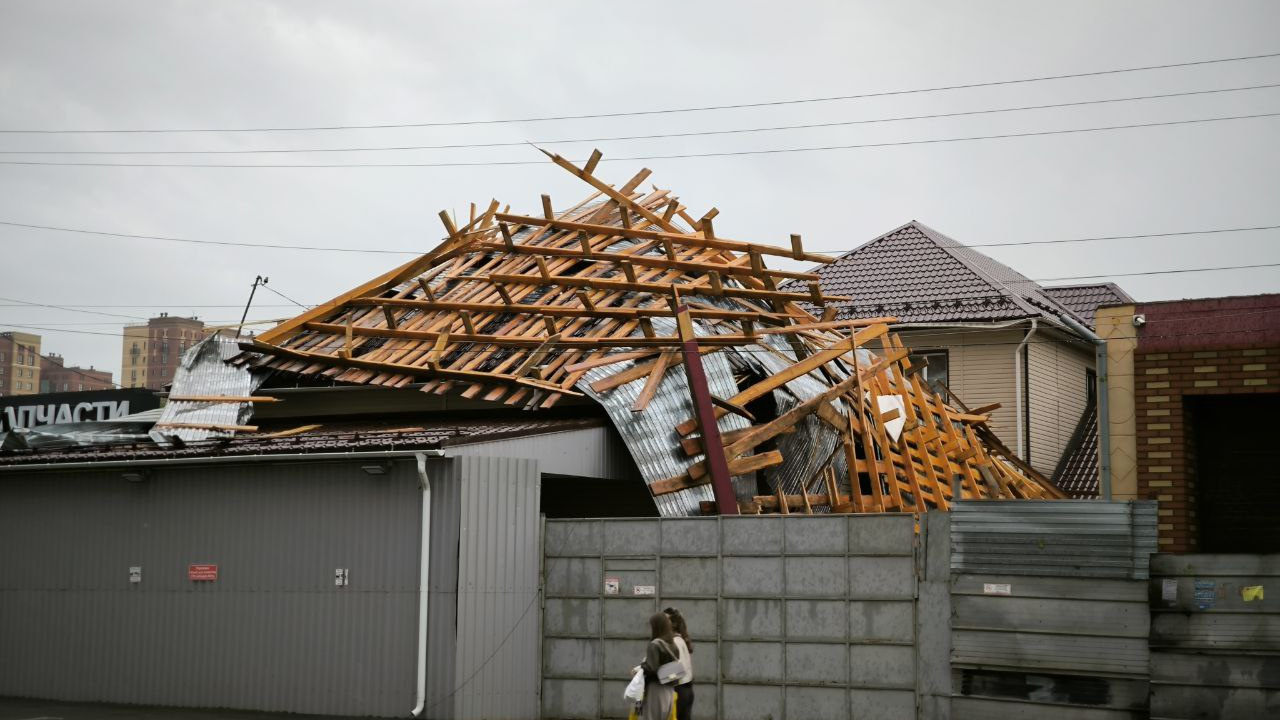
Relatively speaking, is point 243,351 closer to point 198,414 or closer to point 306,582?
point 198,414

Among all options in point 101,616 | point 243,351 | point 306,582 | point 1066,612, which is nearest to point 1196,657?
point 1066,612

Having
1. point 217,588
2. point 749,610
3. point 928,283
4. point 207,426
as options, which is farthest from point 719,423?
point 928,283

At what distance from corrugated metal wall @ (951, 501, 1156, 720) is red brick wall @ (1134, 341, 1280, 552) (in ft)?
9.26

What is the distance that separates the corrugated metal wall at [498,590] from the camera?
52.3 feet

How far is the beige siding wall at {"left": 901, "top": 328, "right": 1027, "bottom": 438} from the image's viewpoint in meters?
29.1

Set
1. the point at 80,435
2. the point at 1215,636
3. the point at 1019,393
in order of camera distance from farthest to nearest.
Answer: the point at 1019,393 < the point at 80,435 < the point at 1215,636

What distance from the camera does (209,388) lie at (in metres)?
21.6

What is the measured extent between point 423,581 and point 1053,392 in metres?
19.1

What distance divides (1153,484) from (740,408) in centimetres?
604

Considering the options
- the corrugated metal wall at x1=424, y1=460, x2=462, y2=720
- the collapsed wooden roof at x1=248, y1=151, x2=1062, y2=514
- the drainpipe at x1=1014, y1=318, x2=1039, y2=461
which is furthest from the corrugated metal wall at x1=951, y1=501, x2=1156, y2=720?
the drainpipe at x1=1014, y1=318, x2=1039, y2=461

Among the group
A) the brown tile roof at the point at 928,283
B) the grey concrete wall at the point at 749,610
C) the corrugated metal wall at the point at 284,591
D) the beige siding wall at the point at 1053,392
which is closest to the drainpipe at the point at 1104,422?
the grey concrete wall at the point at 749,610

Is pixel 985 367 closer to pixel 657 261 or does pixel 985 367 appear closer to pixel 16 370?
pixel 657 261

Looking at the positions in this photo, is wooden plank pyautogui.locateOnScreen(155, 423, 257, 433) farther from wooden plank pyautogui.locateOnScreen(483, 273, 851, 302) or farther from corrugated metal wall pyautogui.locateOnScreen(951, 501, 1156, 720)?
corrugated metal wall pyautogui.locateOnScreen(951, 501, 1156, 720)

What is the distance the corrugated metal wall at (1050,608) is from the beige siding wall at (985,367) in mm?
15226
